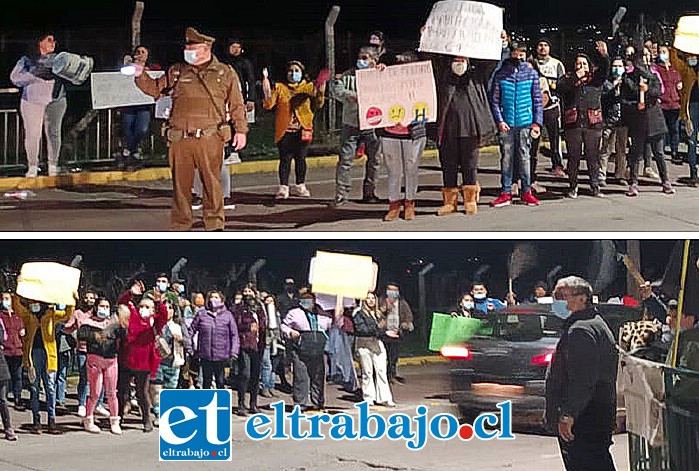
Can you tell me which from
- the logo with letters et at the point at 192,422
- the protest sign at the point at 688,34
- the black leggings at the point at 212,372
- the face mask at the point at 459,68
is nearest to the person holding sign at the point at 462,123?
the face mask at the point at 459,68

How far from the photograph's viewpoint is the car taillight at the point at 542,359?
409cm

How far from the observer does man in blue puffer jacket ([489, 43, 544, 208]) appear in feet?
13.6

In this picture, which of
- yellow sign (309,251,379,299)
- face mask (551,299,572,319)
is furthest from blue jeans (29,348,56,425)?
face mask (551,299,572,319)

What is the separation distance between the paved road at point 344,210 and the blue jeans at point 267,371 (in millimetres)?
473

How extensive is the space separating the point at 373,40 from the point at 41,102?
1260 millimetres

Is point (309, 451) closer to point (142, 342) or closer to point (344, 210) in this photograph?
point (142, 342)

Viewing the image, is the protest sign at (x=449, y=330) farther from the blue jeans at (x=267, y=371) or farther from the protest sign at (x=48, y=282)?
the protest sign at (x=48, y=282)

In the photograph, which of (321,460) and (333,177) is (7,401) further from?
(333,177)

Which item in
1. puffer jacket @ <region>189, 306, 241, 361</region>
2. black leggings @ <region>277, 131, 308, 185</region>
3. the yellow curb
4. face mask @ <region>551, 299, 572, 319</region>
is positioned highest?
black leggings @ <region>277, 131, 308, 185</region>

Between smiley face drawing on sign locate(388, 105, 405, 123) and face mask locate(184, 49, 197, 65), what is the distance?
0.76 meters

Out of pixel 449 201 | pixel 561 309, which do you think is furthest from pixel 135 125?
pixel 561 309

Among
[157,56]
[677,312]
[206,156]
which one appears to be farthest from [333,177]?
[677,312]

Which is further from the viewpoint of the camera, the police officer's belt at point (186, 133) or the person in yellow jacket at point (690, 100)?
the person in yellow jacket at point (690, 100)

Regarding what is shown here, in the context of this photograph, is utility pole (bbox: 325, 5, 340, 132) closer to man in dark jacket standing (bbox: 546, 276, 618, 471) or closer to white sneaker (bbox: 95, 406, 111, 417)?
man in dark jacket standing (bbox: 546, 276, 618, 471)
